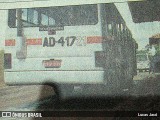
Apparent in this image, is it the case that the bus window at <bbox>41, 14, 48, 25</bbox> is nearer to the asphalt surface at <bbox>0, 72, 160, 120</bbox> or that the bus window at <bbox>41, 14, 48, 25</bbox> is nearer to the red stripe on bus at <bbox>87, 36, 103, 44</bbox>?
the red stripe on bus at <bbox>87, 36, 103, 44</bbox>

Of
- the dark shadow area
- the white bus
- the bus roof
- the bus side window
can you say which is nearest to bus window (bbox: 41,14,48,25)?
the white bus

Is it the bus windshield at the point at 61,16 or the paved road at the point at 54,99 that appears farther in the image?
the bus windshield at the point at 61,16

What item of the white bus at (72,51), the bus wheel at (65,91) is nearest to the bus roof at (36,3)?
the white bus at (72,51)

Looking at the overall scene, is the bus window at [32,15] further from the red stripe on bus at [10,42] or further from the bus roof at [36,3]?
the red stripe on bus at [10,42]

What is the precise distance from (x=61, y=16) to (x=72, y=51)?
1.37 ft

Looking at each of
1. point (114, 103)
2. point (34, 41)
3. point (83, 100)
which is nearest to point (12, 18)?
point (34, 41)

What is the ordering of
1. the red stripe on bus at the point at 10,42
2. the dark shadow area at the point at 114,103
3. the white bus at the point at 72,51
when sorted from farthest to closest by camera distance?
1. the red stripe on bus at the point at 10,42
2. the white bus at the point at 72,51
3. the dark shadow area at the point at 114,103

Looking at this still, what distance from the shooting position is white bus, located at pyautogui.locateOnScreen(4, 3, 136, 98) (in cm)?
349

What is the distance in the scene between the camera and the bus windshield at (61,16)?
138 inches

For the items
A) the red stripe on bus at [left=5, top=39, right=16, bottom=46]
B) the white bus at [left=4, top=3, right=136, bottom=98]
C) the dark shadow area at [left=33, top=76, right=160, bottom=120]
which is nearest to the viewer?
the dark shadow area at [left=33, top=76, right=160, bottom=120]

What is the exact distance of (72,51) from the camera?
139 inches

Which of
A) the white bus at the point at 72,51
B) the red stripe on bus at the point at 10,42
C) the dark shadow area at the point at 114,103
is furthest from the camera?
the red stripe on bus at the point at 10,42

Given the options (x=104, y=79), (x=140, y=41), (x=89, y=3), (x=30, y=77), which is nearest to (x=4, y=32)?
(x=30, y=77)

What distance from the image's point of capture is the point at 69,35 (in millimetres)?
3512
